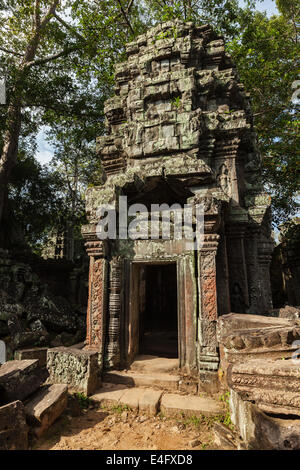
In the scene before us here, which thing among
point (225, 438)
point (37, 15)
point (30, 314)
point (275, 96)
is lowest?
point (225, 438)

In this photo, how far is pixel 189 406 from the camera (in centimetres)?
375

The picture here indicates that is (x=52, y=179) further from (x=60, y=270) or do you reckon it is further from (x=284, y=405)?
(x=284, y=405)

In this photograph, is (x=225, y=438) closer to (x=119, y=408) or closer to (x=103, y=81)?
(x=119, y=408)

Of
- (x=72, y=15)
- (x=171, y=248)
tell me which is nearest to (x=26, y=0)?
(x=72, y=15)

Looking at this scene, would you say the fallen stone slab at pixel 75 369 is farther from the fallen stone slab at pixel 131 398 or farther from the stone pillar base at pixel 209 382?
the stone pillar base at pixel 209 382

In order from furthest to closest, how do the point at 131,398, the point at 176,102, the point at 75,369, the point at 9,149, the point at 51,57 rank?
1. the point at 51,57
2. the point at 9,149
3. the point at 176,102
4. the point at 75,369
5. the point at 131,398

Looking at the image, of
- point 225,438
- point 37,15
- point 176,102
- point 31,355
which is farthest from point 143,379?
point 37,15

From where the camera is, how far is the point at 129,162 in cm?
656

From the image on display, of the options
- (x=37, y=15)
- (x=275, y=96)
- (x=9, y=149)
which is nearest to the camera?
(x=9, y=149)

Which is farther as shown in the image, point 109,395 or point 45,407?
point 109,395

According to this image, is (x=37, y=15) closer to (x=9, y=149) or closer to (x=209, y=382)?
(x=9, y=149)

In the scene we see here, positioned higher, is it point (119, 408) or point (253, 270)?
point (253, 270)

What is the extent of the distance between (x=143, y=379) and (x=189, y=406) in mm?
1049

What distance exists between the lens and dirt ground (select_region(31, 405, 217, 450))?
3.08 m
